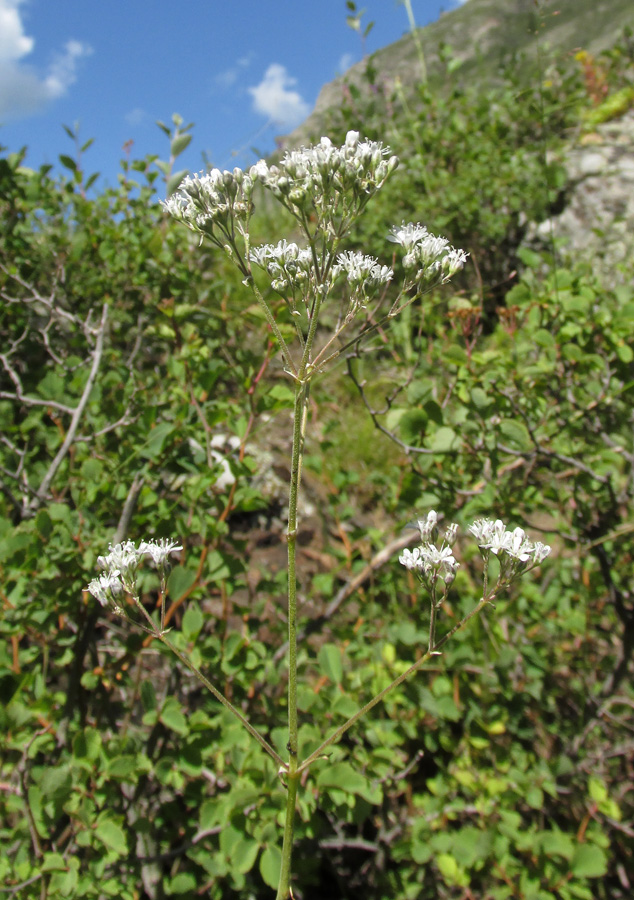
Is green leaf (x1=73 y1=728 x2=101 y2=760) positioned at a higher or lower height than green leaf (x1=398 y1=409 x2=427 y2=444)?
lower

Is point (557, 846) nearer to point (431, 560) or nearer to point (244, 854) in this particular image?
point (244, 854)

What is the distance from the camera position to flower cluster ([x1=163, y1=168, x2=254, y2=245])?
3.35 feet

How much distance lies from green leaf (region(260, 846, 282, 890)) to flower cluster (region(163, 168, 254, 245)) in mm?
1353

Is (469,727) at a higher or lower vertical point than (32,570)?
lower

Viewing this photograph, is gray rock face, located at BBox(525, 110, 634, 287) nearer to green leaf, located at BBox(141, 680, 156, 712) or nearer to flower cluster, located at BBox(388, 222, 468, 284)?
flower cluster, located at BBox(388, 222, 468, 284)

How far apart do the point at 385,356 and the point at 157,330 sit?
3069 millimetres

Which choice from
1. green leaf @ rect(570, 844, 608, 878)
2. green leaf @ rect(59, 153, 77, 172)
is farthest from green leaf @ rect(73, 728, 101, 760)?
green leaf @ rect(59, 153, 77, 172)

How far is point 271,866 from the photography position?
1380mm

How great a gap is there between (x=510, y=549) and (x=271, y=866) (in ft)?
3.25

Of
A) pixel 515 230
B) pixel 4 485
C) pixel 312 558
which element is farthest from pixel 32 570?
pixel 515 230

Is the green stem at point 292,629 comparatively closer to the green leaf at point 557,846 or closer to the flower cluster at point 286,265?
the flower cluster at point 286,265

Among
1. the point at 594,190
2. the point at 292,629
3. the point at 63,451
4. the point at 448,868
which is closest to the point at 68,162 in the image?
the point at 63,451

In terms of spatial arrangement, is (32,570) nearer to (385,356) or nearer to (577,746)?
(577,746)

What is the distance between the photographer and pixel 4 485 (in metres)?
1.87
